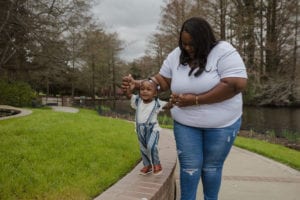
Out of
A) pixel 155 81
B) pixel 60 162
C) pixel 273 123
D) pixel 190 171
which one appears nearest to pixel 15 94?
pixel 273 123

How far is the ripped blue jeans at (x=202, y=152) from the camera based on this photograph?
2754 mm

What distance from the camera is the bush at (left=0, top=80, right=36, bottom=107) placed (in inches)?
974

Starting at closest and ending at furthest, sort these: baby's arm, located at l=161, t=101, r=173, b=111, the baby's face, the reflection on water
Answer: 1. baby's arm, located at l=161, t=101, r=173, b=111
2. the baby's face
3. the reflection on water

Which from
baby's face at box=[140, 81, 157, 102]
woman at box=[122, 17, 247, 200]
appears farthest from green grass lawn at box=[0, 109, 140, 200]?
woman at box=[122, 17, 247, 200]

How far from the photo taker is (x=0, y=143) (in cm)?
530

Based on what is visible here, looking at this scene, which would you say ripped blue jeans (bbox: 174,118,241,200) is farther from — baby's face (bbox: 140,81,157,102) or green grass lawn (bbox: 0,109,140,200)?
green grass lawn (bbox: 0,109,140,200)

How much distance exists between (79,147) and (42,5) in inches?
384

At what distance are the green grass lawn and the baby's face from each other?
0.97m

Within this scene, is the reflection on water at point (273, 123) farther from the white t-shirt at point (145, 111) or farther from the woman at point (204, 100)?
the woman at point (204, 100)

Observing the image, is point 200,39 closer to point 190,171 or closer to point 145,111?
point 190,171

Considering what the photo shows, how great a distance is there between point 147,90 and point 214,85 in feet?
2.90

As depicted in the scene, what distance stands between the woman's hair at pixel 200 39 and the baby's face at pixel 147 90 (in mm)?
658

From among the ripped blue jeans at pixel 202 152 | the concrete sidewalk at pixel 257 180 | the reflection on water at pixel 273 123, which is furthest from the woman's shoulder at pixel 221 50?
the reflection on water at pixel 273 123

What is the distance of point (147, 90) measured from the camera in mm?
3443
